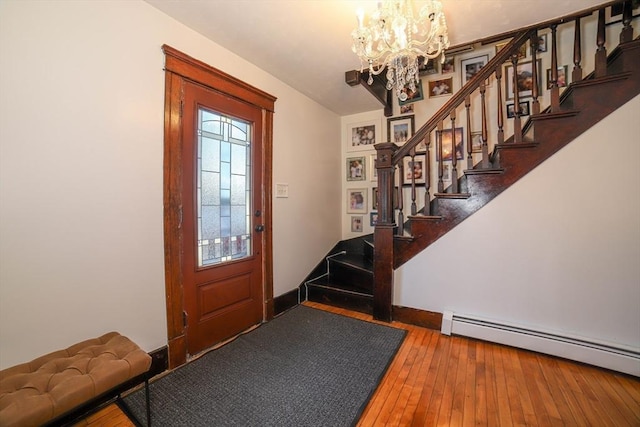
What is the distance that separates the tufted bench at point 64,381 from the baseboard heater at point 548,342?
2.30 m

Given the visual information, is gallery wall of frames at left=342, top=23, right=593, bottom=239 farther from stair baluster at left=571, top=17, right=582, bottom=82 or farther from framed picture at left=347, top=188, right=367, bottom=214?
stair baluster at left=571, top=17, right=582, bottom=82

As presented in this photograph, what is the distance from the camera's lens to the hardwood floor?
1385 mm

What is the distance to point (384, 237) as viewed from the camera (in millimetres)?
2537

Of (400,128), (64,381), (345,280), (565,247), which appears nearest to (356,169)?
(400,128)

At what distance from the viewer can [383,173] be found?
255 centimetres

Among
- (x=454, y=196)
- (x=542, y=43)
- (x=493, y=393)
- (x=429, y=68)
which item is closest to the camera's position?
(x=493, y=393)

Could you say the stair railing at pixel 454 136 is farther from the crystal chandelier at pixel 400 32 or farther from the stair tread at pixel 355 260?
the crystal chandelier at pixel 400 32

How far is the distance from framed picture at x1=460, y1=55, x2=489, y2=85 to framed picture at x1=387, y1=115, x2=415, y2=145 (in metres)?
0.68

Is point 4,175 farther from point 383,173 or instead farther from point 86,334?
point 383,173

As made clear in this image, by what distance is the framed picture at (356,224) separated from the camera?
148 inches

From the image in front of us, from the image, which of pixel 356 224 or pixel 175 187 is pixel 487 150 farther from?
pixel 175 187

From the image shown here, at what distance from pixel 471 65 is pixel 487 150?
122cm

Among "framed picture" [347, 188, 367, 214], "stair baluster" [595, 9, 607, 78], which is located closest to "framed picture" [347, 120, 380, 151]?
"framed picture" [347, 188, 367, 214]

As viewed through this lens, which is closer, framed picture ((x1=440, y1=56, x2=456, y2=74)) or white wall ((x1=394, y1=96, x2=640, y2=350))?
white wall ((x1=394, y1=96, x2=640, y2=350))
